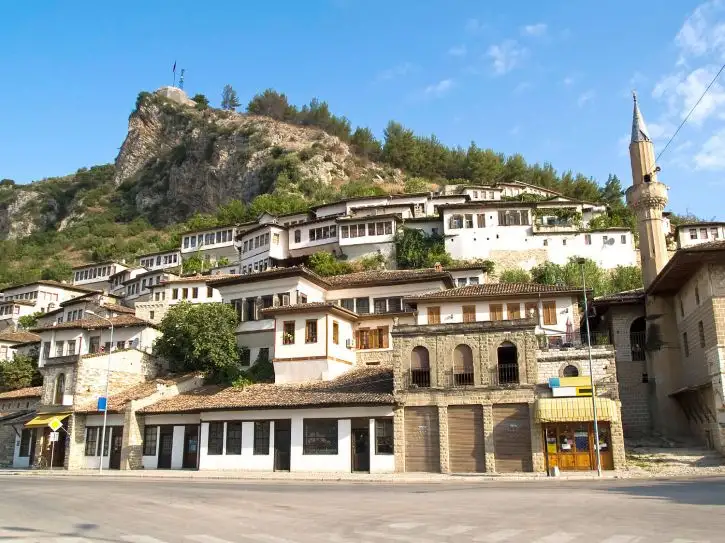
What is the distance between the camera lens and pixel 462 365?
103ft

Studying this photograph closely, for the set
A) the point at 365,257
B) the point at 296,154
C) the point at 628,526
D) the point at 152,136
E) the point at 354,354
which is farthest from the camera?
the point at 152,136

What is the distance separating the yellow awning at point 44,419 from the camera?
38.6m

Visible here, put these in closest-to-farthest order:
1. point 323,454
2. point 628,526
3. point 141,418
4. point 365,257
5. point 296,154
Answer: point 628,526 < point 323,454 < point 141,418 < point 365,257 < point 296,154

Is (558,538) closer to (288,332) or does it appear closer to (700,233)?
(288,332)

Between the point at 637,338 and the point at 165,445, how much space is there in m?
29.4

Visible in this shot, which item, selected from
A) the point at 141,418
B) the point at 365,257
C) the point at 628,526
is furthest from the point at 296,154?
the point at 628,526

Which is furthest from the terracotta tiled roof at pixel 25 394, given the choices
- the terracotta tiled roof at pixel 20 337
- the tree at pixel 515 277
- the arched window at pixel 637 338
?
the arched window at pixel 637 338

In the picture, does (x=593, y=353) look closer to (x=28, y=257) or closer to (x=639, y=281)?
(x=639, y=281)

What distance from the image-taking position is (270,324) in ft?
143

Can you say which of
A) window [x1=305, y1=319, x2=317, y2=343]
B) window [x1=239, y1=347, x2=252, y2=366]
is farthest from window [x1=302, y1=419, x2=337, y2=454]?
window [x1=239, y1=347, x2=252, y2=366]

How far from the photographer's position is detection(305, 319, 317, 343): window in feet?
128

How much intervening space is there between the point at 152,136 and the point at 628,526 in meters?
158

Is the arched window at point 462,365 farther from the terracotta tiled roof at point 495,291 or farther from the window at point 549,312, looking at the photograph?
the window at point 549,312

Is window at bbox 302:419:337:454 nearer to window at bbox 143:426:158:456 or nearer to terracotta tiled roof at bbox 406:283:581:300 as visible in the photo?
→ window at bbox 143:426:158:456
